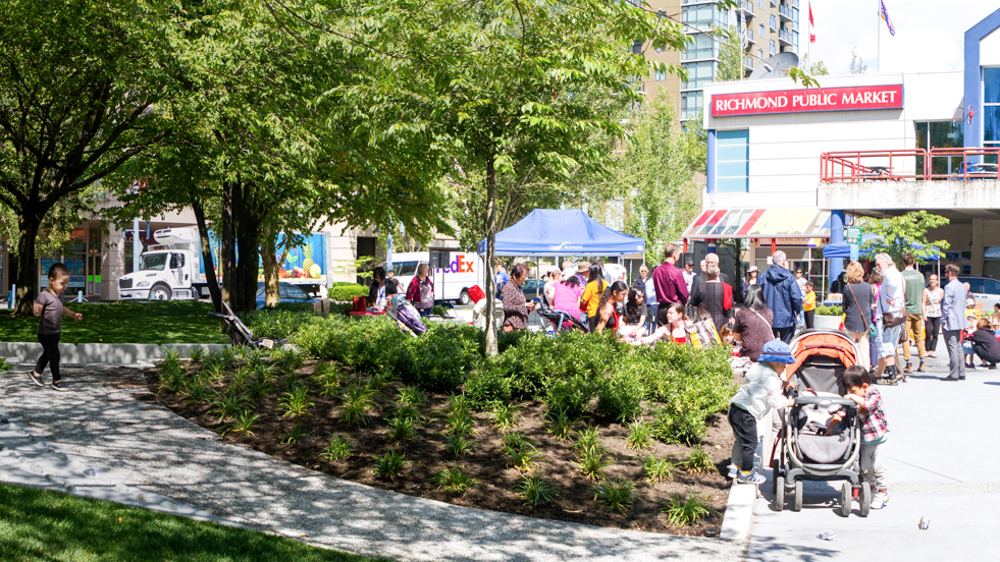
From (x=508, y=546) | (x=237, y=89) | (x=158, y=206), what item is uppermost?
(x=237, y=89)

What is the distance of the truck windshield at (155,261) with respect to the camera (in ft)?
122

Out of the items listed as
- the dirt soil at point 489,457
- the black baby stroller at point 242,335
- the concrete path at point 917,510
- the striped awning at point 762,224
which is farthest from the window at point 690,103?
the dirt soil at point 489,457

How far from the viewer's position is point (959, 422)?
948 cm

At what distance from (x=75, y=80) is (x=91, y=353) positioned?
727 cm

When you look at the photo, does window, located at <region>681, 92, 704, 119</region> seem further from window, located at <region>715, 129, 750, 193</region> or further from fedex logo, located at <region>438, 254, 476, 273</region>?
fedex logo, located at <region>438, 254, 476, 273</region>

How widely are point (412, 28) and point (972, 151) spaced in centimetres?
2068

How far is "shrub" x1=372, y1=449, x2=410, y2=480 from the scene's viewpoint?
6.67 metres

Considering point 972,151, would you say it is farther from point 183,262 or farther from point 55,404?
point 183,262

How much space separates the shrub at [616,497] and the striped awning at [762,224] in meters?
27.5

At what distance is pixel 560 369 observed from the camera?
30.3 feet

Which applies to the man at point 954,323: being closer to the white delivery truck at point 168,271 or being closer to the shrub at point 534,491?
the shrub at point 534,491

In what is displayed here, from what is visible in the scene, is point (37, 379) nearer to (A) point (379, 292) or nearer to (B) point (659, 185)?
(A) point (379, 292)

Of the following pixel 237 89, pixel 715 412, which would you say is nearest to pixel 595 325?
pixel 715 412

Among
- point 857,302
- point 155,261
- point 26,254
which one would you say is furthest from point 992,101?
point 155,261
